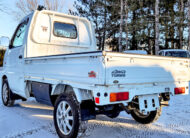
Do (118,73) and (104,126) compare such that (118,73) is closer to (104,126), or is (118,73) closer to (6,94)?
(104,126)

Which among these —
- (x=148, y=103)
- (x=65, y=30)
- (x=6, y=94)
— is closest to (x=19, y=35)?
(x=65, y=30)

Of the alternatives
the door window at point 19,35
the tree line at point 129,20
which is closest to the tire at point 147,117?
the door window at point 19,35

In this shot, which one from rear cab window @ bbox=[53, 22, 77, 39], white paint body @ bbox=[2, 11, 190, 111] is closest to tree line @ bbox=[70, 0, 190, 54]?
rear cab window @ bbox=[53, 22, 77, 39]

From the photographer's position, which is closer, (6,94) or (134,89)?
(134,89)

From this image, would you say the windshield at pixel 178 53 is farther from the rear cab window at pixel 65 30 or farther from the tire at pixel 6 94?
the tire at pixel 6 94

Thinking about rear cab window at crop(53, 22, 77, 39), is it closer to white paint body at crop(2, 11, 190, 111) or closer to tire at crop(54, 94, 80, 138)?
white paint body at crop(2, 11, 190, 111)

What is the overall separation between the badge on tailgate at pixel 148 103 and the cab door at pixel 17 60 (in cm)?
279

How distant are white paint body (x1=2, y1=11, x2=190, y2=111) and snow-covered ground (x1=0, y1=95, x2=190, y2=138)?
631 millimetres

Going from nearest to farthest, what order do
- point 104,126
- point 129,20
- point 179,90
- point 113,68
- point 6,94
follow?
point 113,68, point 179,90, point 104,126, point 6,94, point 129,20

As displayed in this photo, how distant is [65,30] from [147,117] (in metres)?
3.01

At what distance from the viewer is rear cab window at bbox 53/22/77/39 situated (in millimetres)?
4902

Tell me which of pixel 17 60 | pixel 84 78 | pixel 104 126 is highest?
pixel 17 60

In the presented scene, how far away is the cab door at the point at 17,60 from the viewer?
4461 mm

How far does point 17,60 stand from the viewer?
4691 millimetres
